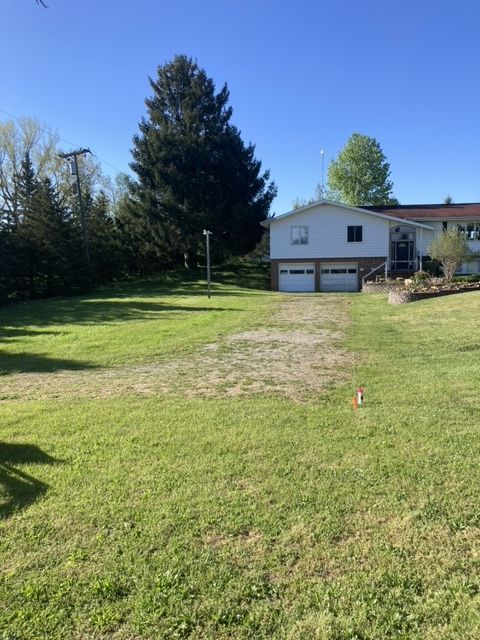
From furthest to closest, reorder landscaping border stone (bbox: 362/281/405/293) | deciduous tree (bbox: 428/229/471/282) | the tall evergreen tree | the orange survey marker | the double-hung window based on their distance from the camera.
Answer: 1. the tall evergreen tree
2. the double-hung window
3. landscaping border stone (bbox: 362/281/405/293)
4. deciduous tree (bbox: 428/229/471/282)
5. the orange survey marker

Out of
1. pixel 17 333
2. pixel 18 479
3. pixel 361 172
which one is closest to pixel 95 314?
pixel 17 333

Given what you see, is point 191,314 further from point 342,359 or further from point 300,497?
point 300,497

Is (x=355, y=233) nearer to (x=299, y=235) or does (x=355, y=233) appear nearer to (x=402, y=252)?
(x=299, y=235)

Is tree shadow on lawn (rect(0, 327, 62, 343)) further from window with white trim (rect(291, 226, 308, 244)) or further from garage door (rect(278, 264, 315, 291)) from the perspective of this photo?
window with white trim (rect(291, 226, 308, 244))

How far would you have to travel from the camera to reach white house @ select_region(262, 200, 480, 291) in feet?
103

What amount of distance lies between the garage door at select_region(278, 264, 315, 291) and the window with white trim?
165 centimetres

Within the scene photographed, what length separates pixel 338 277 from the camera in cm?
3234

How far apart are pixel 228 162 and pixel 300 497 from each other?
118 feet

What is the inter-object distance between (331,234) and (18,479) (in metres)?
30.1

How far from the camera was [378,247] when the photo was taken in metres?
31.5

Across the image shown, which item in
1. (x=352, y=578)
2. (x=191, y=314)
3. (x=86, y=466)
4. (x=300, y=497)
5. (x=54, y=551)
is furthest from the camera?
(x=191, y=314)

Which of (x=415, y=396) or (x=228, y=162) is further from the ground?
(x=228, y=162)

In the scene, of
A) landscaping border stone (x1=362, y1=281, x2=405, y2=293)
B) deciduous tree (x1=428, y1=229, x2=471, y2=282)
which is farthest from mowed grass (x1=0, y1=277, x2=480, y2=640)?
landscaping border stone (x1=362, y1=281, x2=405, y2=293)

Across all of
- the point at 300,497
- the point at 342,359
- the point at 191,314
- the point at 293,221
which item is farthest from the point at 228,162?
the point at 300,497
